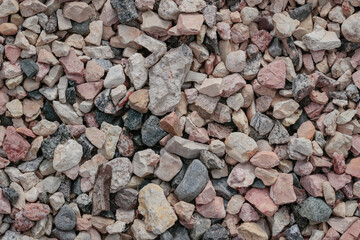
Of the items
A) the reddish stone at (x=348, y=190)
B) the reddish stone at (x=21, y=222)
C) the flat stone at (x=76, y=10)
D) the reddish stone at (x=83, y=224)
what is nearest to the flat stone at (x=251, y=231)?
the reddish stone at (x=348, y=190)

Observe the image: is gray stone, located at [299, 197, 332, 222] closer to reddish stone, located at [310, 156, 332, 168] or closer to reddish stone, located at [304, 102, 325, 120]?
reddish stone, located at [310, 156, 332, 168]

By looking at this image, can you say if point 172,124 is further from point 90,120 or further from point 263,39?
→ point 263,39

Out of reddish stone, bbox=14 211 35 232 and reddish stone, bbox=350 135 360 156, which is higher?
reddish stone, bbox=350 135 360 156

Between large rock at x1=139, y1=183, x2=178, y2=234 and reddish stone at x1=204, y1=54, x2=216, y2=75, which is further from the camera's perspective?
reddish stone at x1=204, y1=54, x2=216, y2=75

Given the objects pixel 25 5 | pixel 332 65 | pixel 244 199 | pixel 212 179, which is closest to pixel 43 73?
pixel 25 5

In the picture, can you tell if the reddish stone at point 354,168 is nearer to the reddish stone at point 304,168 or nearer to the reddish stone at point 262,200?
the reddish stone at point 304,168

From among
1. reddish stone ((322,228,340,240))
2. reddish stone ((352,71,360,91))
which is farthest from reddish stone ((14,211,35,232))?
reddish stone ((352,71,360,91))

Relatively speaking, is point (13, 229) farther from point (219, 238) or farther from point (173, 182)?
point (219, 238)

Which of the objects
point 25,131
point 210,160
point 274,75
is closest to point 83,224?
point 25,131

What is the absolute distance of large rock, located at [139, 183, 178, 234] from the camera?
5.21 ft

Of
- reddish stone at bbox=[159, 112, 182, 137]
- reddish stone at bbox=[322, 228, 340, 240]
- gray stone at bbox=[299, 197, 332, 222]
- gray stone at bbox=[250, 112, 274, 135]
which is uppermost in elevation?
reddish stone at bbox=[159, 112, 182, 137]

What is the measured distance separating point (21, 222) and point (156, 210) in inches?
19.0

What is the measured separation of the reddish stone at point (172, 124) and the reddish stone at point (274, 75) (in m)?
0.34

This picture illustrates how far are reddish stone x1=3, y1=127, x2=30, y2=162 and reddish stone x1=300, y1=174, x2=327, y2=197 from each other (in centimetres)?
102
